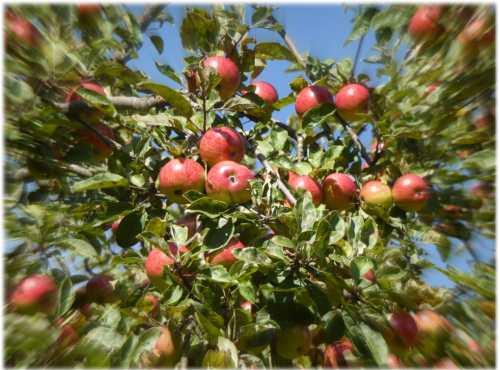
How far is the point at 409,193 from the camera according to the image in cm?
167

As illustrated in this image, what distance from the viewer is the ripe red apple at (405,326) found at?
1.01m

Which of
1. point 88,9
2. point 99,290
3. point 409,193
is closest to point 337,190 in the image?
point 409,193

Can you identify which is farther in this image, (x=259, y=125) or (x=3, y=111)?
(x=259, y=125)

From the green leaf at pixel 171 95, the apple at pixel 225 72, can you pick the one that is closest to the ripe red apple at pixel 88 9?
the green leaf at pixel 171 95

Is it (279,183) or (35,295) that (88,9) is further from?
(279,183)

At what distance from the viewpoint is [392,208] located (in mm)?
1833

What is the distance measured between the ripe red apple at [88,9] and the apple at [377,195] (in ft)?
3.87

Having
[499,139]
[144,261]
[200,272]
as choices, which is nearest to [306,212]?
[200,272]

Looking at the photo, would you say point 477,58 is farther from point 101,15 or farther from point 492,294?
point 101,15

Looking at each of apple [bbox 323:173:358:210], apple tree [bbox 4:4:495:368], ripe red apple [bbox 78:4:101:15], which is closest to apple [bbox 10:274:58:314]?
apple tree [bbox 4:4:495:368]

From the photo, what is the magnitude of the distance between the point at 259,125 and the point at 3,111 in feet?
3.68

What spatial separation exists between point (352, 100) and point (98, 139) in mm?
1057

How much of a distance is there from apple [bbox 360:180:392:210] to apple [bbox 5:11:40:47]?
1.27m

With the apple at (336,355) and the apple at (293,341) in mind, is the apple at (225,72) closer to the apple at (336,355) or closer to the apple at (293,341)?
the apple at (293,341)
